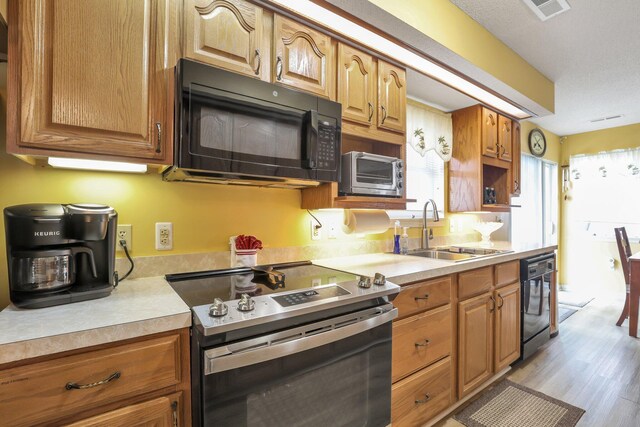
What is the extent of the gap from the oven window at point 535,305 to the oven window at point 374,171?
1484 mm

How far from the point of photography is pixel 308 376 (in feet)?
3.67

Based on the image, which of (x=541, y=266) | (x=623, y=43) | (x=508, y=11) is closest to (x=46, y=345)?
(x=508, y=11)

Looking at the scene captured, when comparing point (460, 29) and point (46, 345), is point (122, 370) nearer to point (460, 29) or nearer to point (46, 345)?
point (46, 345)

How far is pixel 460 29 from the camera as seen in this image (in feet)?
6.48

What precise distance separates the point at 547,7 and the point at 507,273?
173cm

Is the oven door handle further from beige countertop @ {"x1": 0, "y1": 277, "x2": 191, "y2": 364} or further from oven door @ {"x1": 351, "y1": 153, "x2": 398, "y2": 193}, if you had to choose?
oven door @ {"x1": 351, "y1": 153, "x2": 398, "y2": 193}

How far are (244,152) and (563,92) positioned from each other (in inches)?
141

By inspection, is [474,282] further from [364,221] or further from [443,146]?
[443,146]

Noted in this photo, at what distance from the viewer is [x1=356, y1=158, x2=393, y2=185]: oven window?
1.76m

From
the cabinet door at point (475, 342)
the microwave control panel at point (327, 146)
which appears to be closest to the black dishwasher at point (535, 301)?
the cabinet door at point (475, 342)

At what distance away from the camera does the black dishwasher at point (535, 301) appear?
7.92ft

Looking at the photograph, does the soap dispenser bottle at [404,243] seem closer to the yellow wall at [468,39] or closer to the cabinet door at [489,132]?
the cabinet door at [489,132]

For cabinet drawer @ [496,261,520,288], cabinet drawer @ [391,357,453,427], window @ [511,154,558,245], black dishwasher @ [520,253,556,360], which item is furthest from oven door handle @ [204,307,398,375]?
window @ [511,154,558,245]

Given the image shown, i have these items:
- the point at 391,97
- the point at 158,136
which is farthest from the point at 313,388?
the point at 391,97
